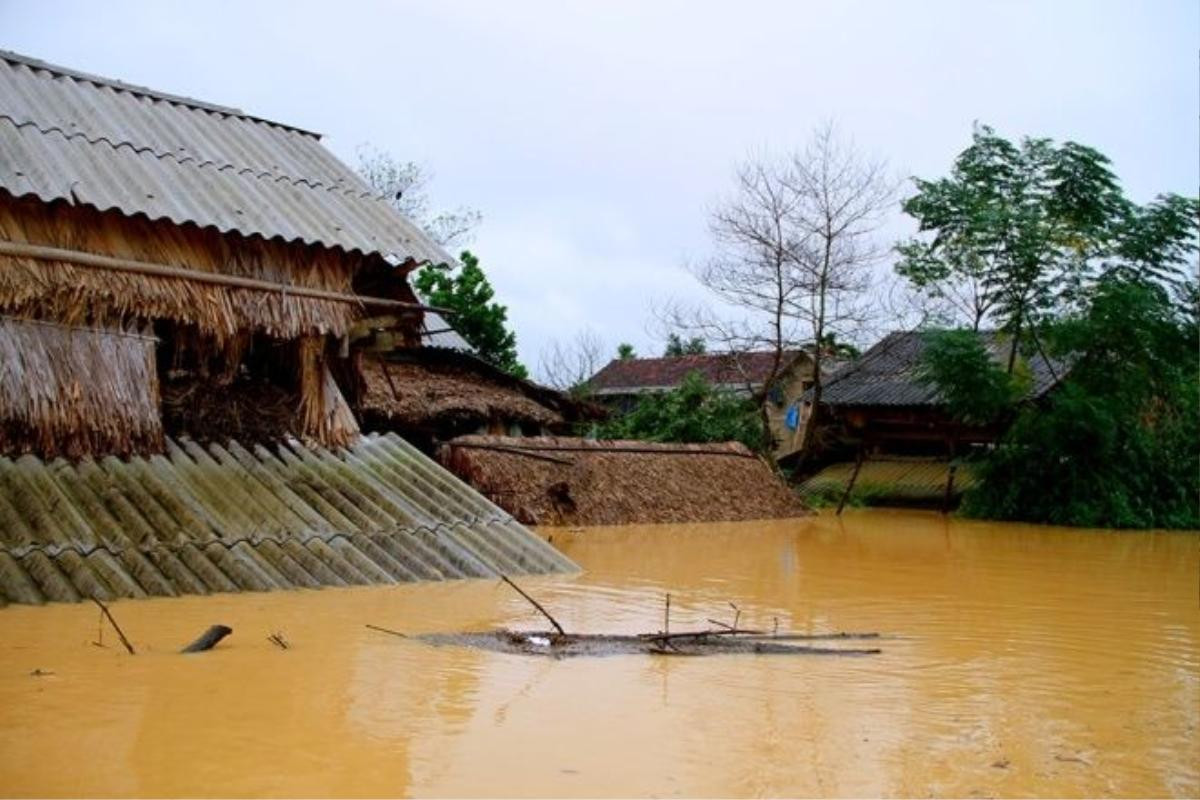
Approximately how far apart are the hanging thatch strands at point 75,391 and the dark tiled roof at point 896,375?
683 inches

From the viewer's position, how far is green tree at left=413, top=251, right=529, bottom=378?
99.5ft

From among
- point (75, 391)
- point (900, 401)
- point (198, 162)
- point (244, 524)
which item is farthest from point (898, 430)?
point (75, 391)

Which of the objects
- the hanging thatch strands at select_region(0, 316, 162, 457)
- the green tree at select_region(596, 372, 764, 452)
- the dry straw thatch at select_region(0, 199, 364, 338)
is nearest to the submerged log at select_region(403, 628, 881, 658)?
the hanging thatch strands at select_region(0, 316, 162, 457)

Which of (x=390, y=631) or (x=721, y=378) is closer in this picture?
(x=390, y=631)

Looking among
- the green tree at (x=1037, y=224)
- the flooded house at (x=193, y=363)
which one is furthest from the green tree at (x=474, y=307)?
the flooded house at (x=193, y=363)

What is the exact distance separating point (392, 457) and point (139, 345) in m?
2.54

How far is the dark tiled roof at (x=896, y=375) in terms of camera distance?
25.8 metres

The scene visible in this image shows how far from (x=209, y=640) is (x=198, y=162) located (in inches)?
227

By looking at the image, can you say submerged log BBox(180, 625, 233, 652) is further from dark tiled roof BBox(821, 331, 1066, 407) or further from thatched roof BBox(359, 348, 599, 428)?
dark tiled roof BBox(821, 331, 1066, 407)

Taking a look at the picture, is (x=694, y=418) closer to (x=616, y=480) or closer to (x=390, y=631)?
(x=616, y=480)

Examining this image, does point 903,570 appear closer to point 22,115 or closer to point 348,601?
point 348,601

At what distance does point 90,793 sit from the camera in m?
4.15

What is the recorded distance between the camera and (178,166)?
1078cm

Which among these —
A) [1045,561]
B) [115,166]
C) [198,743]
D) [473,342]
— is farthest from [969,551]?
[473,342]
